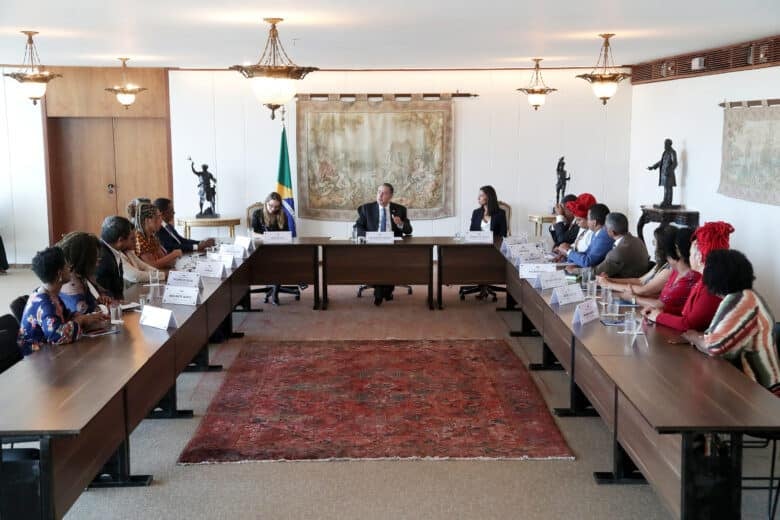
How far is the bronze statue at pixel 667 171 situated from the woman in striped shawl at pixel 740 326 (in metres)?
5.17

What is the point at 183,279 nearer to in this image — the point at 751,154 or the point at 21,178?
the point at 751,154

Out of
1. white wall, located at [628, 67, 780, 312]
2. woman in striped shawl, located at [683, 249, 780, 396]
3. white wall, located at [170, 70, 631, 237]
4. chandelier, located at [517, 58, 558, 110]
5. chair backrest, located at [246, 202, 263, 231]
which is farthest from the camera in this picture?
white wall, located at [170, 70, 631, 237]

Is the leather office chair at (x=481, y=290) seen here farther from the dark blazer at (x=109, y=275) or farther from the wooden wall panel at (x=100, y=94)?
the wooden wall panel at (x=100, y=94)

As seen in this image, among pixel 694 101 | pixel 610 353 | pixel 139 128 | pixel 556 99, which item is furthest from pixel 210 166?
pixel 610 353

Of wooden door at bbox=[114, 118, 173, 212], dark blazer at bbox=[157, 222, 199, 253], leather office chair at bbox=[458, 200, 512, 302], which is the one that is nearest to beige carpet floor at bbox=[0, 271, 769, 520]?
dark blazer at bbox=[157, 222, 199, 253]

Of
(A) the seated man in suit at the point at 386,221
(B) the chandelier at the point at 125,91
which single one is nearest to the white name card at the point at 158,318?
(A) the seated man in suit at the point at 386,221

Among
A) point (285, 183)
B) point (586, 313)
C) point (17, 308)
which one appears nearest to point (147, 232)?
point (17, 308)

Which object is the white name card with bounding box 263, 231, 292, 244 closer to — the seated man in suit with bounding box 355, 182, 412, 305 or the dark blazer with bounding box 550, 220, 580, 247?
the seated man in suit with bounding box 355, 182, 412, 305

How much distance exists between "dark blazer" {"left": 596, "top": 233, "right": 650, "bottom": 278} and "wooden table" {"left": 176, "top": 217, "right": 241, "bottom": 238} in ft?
18.5

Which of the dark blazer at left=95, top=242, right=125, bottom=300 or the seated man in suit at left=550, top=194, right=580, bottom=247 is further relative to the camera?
the seated man in suit at left=550, top=194, right=580, bottom=247

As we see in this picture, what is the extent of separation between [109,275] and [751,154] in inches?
217

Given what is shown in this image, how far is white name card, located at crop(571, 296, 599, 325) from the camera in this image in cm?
439

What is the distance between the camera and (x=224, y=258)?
21.8 ft

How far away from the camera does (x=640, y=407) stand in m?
3.00
